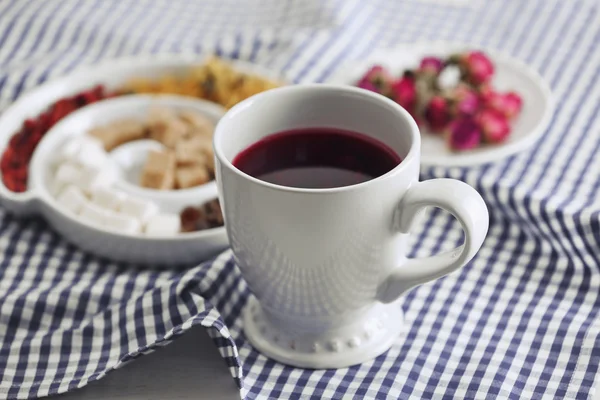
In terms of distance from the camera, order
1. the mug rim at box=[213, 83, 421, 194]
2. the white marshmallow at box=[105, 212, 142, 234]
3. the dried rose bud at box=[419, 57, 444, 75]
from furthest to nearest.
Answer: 1. the dried rose bud at box=[419, 57, 444, 75]
2. the white marshmallow at box=[105, 212, 142, 234]
3. the mug rim at box=[213, 83, 421, 194]

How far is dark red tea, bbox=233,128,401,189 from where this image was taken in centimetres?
71

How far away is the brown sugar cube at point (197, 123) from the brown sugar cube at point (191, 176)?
61 millimetres

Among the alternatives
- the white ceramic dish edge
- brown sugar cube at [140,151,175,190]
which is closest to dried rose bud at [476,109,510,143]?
the white ceramic dish edge

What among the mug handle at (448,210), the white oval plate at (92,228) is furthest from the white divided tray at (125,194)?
the mug handle at (448,210)

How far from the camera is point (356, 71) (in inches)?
43.2

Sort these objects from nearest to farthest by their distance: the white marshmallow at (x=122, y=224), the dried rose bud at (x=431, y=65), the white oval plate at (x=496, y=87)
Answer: the white marshmallow at (x=122, y=224) → the white oval plate at (x=496, y=87) → the dried rose bud at (x=431, y=65)

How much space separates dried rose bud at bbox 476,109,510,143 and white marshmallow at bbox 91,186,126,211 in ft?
1.35

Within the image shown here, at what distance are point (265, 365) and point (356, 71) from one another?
18.6 inches

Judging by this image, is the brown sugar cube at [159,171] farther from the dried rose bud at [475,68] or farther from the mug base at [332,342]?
the dried rose bud at [475,68]

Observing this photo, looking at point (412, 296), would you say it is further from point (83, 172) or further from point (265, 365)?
point (83, 172)

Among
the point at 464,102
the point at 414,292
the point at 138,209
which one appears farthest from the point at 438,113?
the point at 138,209

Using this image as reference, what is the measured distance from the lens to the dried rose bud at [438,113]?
1018 mm

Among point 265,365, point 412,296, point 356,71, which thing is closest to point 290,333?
point 265,365

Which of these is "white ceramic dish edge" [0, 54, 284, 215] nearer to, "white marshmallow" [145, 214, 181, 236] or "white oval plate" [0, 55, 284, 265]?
"white oval plate" [0, 55, 284, 265]
